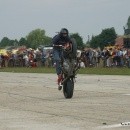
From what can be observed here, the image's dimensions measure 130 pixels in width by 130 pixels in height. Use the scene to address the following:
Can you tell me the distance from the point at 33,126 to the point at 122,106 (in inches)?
118

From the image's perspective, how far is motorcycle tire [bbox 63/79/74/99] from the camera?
546 inches

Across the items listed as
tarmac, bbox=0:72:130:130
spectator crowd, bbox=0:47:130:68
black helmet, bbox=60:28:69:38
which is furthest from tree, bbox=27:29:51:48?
black helmet, bbox=60:28:69:38

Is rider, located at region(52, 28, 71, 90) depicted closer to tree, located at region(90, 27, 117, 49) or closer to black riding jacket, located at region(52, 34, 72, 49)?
black riding jacket, located at region(52, 34, 72, 49)

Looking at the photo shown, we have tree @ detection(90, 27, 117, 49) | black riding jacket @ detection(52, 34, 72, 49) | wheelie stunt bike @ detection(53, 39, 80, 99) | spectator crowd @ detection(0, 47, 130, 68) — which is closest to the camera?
wheelie stunt bike @ detection(53, 39, 80, 99)

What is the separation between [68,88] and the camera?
13.9 m

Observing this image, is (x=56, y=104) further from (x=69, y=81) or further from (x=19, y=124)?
(x=19, y=124)

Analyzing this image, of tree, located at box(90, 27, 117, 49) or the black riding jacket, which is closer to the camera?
the black riding jacket

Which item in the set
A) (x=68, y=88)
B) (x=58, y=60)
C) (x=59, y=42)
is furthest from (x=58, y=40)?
(x=68, y=88)

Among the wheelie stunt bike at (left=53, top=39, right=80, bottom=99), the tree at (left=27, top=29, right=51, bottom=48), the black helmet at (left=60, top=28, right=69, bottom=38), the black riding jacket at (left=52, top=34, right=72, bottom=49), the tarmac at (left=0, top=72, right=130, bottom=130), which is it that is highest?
the tree at (left=27, top=29, right=51, bottom=48)

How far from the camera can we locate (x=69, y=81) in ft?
46.0

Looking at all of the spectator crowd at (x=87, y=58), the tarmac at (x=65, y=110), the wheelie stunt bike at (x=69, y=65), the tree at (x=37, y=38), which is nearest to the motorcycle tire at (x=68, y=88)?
the wheelie stunt bike at (x=69, y=65)

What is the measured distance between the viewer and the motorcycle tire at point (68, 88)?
45.5ft

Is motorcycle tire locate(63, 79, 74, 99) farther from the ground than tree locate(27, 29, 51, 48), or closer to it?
closer to it

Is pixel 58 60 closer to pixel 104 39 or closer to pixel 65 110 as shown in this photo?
pixel 65 110
